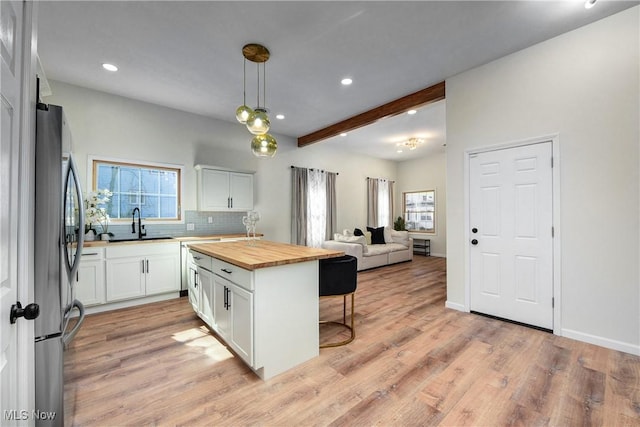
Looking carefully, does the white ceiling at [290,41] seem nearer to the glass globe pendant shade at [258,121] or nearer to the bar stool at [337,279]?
the glass globe pendant shade at [258,121]

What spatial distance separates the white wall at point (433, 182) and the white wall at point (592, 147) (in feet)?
15.1

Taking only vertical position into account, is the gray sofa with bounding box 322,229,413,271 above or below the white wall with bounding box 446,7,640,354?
below

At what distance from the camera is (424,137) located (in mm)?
6102

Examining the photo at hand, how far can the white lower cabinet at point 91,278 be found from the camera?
3227mm

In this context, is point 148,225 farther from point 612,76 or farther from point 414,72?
point 612,76

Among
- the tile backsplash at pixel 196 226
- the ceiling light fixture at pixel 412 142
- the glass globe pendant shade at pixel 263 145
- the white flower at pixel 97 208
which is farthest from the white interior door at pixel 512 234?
the white flower at pixel 97 208

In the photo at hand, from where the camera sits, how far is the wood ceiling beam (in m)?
3.60

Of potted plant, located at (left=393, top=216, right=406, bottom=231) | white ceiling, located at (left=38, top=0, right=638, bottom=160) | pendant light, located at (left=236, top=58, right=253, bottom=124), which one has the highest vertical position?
white ceiling, located at (left=38, top=0, right=638, bottom=160)

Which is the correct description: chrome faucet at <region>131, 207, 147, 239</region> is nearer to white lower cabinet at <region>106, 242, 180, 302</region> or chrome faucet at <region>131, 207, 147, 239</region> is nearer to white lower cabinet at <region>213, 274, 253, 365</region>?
white lower cabinet at <region>106, 242, 180, 302</region>

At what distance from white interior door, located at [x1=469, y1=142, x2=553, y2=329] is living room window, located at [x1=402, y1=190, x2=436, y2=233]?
4.92 meters

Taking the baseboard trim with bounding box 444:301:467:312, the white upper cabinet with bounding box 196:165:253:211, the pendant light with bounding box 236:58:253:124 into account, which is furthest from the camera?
the white upper cabinet with bounding box 196:165:253:211

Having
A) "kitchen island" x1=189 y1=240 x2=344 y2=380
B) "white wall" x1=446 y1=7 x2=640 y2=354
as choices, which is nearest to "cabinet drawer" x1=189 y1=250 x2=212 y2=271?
"kitchen island" x1=189 y1=240 x2=344 y2=380

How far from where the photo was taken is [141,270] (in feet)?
11.9

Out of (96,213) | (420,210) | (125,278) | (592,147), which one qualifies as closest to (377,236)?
(420,210)
